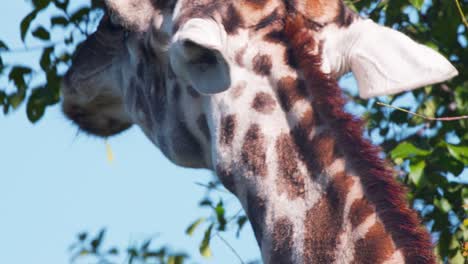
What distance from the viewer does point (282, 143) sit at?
251cm

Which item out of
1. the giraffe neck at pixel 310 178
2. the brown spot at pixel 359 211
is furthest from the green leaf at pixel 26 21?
the brown spot at pixel 359 211

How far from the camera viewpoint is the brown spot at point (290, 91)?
253cm

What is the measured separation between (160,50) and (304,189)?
1.98 ft

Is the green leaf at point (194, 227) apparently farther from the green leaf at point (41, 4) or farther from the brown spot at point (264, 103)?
the brown spot at point (264, 103)

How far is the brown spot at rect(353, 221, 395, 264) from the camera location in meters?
2.30

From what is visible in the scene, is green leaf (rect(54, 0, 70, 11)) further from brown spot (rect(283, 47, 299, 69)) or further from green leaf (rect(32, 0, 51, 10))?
brown spot (rect(283, 47, 299, 69))

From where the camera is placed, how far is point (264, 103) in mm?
2561

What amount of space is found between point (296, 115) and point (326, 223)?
0.24 meters

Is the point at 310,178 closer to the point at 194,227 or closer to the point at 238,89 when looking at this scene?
the point at 238,89

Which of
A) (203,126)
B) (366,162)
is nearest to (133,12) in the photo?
(203,126)

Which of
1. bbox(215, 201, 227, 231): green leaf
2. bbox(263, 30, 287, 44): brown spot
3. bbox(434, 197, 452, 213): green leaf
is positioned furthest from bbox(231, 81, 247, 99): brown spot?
bbox(215, 201, 227, 231): green leaf

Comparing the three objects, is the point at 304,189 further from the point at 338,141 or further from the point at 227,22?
the point at 227,22

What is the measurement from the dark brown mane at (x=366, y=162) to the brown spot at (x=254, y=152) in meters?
0.13

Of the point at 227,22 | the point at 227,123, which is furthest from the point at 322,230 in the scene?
the point at 227,22
